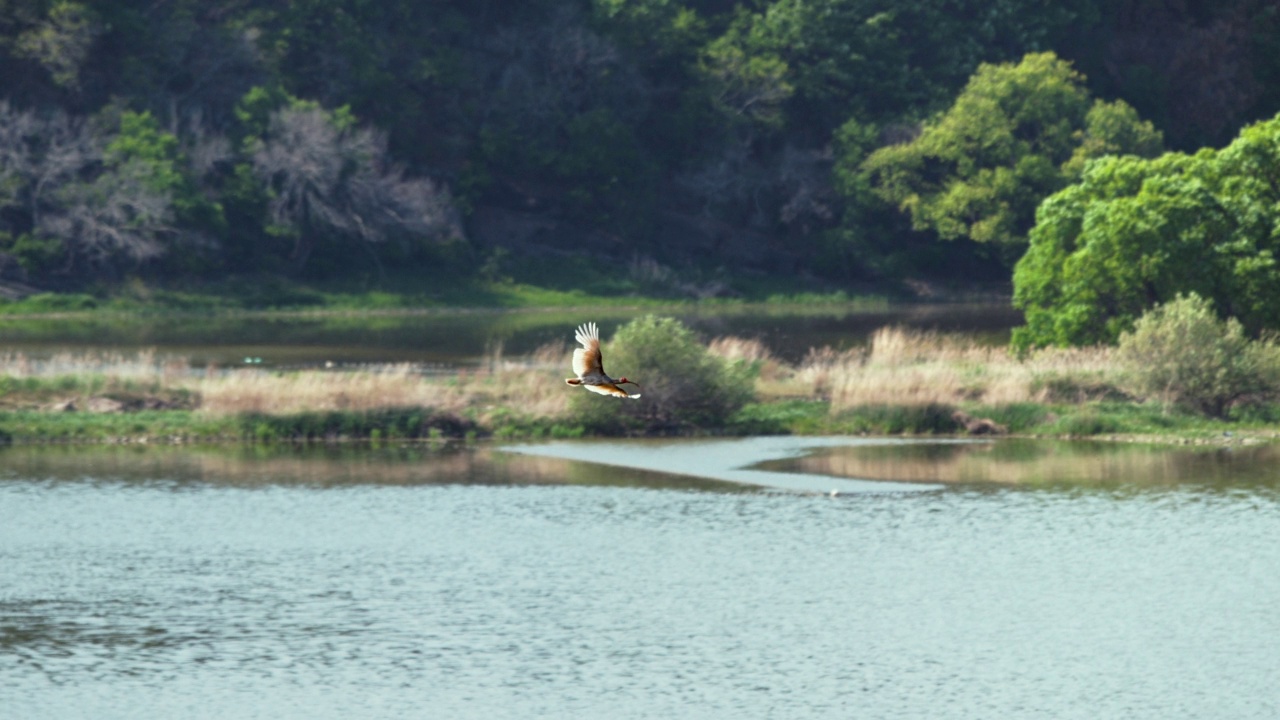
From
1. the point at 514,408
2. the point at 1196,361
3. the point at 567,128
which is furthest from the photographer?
the point at 567,128

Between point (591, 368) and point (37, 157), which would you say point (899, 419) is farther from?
point (37, 157)

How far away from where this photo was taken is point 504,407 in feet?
206

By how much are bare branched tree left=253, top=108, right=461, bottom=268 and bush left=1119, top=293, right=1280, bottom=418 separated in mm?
56018

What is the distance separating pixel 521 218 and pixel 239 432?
6410 cm

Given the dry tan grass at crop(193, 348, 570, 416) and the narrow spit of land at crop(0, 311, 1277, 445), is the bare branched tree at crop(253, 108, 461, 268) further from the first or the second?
the dry tan grass at crop(193, 348, 570, 416)

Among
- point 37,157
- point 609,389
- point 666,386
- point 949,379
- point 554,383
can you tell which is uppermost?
point 37,157

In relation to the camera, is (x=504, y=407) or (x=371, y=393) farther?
(x=504, y=407)

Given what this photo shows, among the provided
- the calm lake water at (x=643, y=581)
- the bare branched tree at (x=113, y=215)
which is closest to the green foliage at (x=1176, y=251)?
the calm lake water at (x=643, y=581)

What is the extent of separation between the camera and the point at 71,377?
63938 mm

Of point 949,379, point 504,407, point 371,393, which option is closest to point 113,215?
point 371,393

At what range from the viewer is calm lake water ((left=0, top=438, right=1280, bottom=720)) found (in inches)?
1500

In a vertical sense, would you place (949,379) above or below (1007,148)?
below

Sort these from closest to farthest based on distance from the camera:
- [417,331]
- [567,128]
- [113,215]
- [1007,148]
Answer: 1. [417,331]
2. [113,215]
3. [1007,148]
4. [567,128]

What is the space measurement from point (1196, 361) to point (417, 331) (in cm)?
4341
